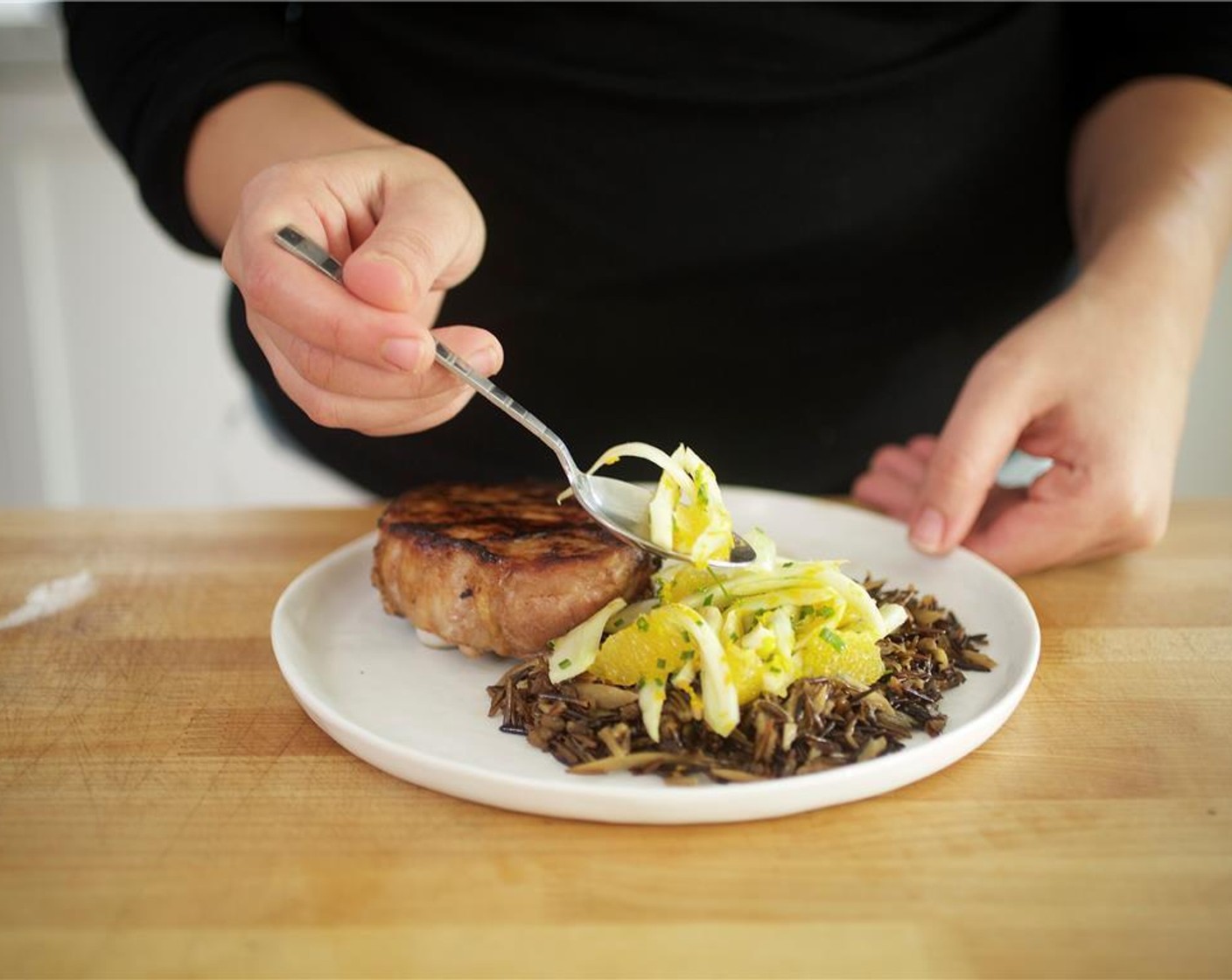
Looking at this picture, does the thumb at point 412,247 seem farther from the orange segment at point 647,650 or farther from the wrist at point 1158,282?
the wrist at point 1158,282

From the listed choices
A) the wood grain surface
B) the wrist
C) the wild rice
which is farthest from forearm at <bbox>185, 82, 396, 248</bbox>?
the wrist

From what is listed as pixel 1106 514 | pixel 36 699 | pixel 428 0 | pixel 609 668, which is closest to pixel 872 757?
pixel 609 668

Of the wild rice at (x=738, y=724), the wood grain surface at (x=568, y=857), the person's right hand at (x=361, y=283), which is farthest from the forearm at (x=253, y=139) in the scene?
the wild rice at (x=738, y=724)

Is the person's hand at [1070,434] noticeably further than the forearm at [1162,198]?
No

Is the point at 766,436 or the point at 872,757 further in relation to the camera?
the point at 766,436

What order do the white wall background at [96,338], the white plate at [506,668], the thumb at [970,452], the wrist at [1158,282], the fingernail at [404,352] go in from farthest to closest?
the white wall background at [96,338], the wrist at [1158,282], the thumb at [970,452], the fingernail at [404,352], the white plate at [506,668]

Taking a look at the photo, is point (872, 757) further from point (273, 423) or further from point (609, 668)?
point (273, 423)
